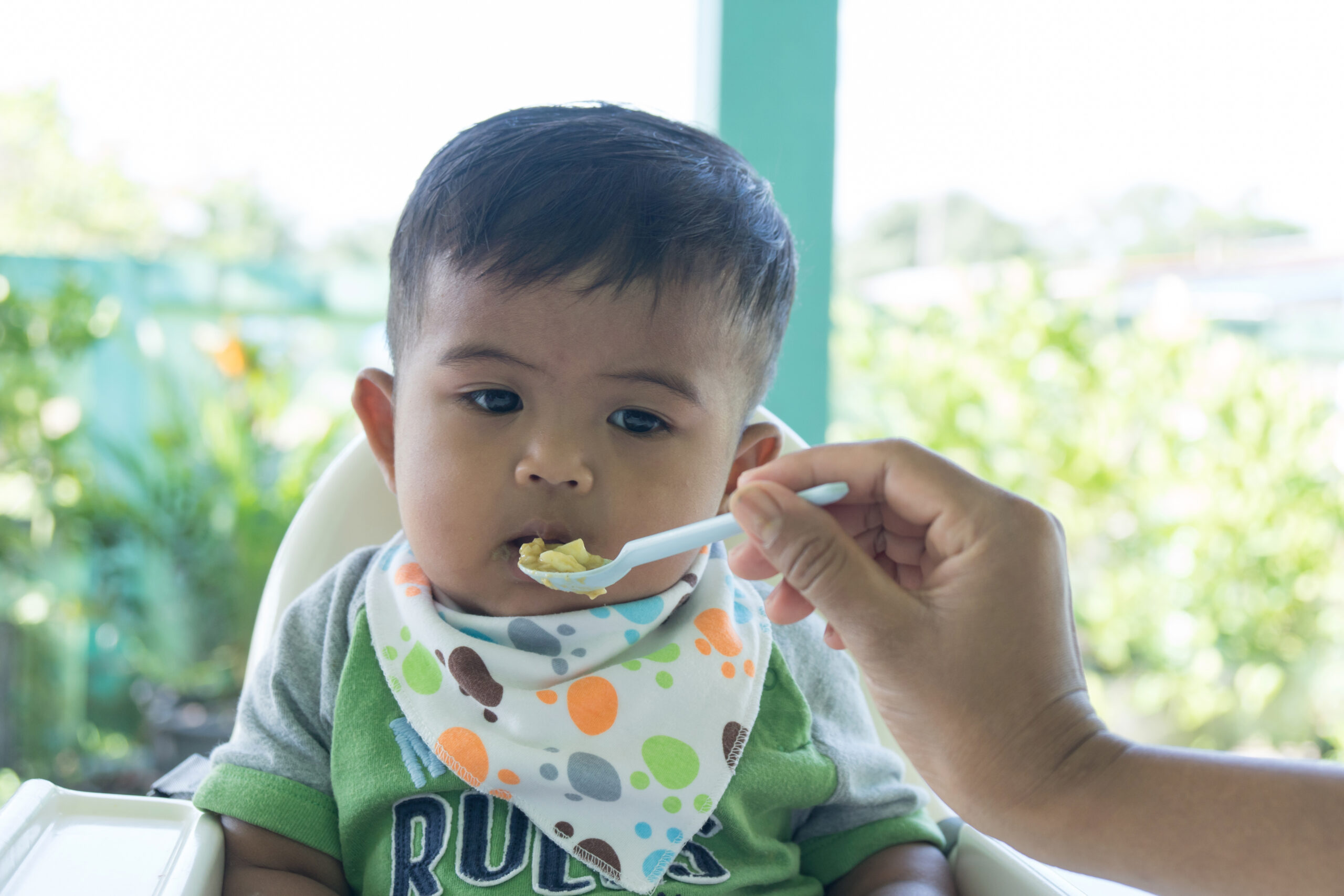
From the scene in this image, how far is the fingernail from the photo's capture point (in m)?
0.62

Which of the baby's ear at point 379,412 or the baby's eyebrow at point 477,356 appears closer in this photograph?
the baby's eyebrow at point 477,356

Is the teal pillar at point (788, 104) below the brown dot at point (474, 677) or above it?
above

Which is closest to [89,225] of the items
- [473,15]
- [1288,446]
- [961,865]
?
[473,15]

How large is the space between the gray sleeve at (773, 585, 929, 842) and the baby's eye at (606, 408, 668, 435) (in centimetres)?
27

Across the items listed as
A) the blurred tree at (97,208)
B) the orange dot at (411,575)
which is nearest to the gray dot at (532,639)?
the orange dot at (411,575)

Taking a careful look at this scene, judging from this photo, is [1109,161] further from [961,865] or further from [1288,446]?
[961,865]

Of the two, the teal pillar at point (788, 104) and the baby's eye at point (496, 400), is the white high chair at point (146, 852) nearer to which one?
the baby's eye at point (496, 400)

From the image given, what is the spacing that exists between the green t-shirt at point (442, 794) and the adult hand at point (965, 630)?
271mm

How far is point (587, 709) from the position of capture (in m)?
0.86

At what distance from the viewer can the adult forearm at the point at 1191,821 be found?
21.4 inches

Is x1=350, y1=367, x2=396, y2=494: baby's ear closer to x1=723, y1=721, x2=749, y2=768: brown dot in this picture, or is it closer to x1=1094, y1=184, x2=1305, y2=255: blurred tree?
x1=723, y1=721, x2=749, y2=768: brown dot

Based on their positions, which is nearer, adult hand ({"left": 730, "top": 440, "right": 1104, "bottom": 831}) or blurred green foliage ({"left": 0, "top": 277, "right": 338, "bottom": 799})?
adult hand ({"left": 730, "top": 440, "right": 1104, "bottom": 831})

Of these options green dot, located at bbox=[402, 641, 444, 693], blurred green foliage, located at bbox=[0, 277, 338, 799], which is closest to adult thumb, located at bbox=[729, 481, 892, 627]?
green dot, located at bbox=[402, 641, 444, 693]

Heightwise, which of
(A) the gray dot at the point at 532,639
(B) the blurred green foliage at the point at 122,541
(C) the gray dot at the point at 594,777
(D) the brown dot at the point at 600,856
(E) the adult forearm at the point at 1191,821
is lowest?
(B) the blurred green foliage at the point at 122,541
